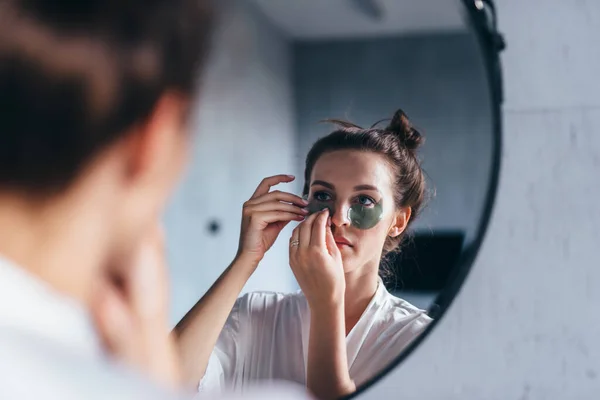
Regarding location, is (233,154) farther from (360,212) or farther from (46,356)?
(46,356)

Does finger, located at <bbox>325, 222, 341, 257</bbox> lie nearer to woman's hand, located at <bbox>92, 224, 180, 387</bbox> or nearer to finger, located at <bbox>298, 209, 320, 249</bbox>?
finger, located at <bbox>298, 209, 320, 249</bbox>

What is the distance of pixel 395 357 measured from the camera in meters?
0.57

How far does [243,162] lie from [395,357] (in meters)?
0.19

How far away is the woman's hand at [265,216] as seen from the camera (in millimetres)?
530

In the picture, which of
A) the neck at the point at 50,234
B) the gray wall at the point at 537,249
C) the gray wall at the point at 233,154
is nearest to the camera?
the neck at the point at 50,234

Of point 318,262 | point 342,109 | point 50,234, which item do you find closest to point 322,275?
point 318,262

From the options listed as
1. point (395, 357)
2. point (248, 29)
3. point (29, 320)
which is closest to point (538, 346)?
point (395, 357)

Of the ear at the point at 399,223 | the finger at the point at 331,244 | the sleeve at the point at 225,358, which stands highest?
the ear at the point at 399,223

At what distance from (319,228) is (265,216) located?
0.13 ft

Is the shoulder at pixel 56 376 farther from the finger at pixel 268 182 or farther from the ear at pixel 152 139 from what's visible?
the finger at pixel 268 182

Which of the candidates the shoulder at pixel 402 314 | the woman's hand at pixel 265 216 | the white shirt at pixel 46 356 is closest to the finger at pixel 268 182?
the woman's hand at pixel 265 216

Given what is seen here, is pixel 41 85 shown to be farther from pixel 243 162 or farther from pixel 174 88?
pixel 243 162

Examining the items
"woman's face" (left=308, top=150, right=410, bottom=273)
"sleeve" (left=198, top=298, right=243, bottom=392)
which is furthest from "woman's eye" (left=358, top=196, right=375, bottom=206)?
"sleeve" (left=198, top=298, right=243, bottom=392)

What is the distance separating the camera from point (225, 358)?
0.54 meters
